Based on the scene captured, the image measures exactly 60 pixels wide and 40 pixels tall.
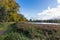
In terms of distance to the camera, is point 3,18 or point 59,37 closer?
point 59,37

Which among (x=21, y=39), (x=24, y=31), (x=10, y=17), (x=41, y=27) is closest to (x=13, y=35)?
(x=21, y=39)

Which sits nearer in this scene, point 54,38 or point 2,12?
point 54,38

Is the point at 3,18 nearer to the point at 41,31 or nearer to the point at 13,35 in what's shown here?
the point at 41,31

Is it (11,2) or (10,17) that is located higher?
(11,2)

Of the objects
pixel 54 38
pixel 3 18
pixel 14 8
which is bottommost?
pixel 54 38

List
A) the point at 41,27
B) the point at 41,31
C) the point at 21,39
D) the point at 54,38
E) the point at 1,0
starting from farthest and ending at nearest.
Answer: the point at 1,0 → the point at 41,27 → the point at 41,31 → the point at 54,38 → the point at 21,39

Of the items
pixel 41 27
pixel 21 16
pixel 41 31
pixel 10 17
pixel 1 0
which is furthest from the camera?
pixel 21 16

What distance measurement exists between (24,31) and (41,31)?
1.63m

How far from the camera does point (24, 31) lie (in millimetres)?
16594

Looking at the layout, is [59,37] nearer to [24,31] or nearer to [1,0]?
[24,31]

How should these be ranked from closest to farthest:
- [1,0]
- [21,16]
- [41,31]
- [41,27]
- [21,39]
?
1. [21,39]
2. [41,31]
3. [41,27]
4. [1,0]
5. [21,16]

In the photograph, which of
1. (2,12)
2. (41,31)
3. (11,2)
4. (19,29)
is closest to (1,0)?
(2,12)

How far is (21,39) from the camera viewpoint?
884 centimetres

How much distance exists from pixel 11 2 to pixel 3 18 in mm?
5304
